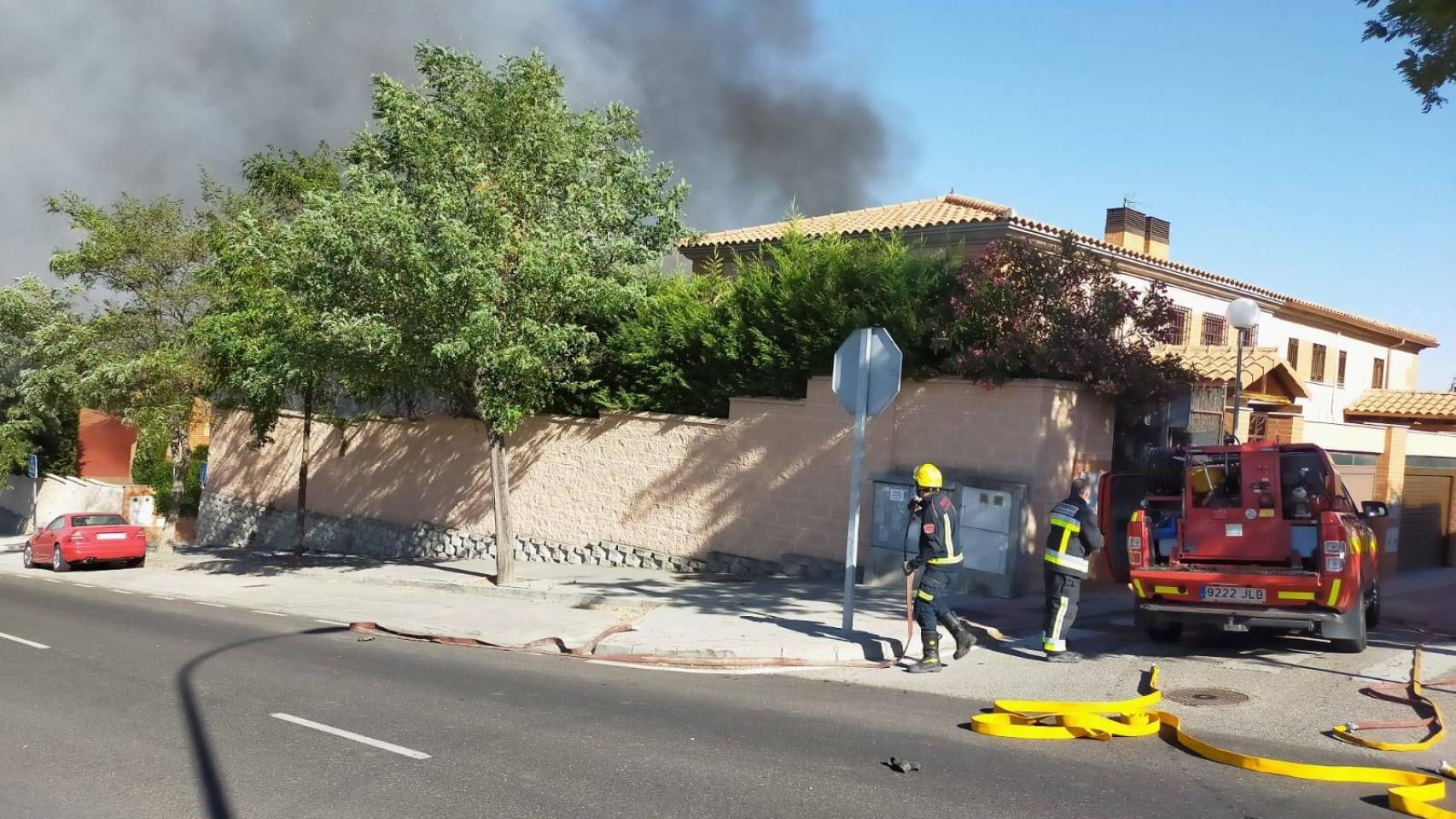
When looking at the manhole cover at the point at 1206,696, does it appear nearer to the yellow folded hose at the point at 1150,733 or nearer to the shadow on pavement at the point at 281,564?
the yellow folded hose at the point at 1150,733

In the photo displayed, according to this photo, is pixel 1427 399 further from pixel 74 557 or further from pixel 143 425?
pixel 74 557

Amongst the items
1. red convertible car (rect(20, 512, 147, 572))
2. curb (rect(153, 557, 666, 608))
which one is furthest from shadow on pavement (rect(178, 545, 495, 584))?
A: red convertible car (rect(20, 512, 147, 572))

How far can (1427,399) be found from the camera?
2867 cm

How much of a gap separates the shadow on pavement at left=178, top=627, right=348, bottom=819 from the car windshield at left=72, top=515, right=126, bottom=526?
15696 millimetres

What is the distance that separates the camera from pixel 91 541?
2391cm

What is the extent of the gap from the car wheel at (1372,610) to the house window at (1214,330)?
12787mm

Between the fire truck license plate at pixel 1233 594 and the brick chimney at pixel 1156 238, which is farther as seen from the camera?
the brick chimney at pixel 1156 238

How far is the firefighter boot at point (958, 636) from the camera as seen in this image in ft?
30.9

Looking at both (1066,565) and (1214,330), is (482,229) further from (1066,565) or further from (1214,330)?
Result: (1214,330)

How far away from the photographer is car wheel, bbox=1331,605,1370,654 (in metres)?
9.57

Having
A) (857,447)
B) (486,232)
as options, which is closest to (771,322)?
(486,232)

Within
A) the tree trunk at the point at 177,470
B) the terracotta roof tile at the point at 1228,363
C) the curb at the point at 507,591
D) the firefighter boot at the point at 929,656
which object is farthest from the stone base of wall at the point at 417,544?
the terracotta roof tile at the point at 1228,363

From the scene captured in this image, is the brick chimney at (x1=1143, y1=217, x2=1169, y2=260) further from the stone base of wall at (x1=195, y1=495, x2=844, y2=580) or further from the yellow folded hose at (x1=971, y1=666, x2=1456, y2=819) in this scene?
the yellow folded hose at (x1=971, y1=666, x2=1456, y2=819)

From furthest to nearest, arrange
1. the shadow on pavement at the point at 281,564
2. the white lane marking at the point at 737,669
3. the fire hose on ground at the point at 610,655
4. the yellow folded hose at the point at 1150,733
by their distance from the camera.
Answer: the shadow on pavement at the point at 281,564 → the fire hose on ground at the point at 610,655 → the white lane marking at the point at 737,669 → the yellow folded hose at the point at 1150,733
